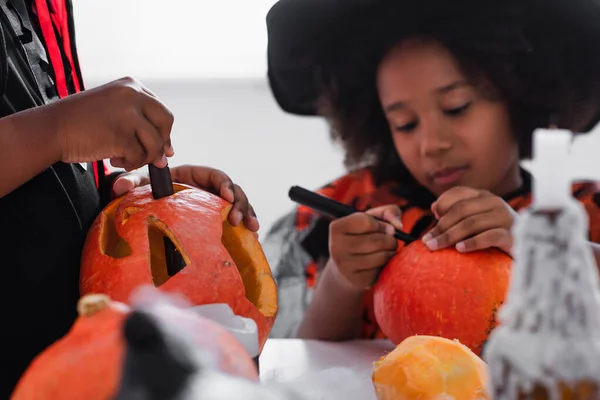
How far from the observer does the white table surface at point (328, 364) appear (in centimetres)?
55

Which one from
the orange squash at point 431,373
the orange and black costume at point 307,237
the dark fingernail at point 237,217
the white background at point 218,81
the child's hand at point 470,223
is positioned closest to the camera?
the orange squash at point 431,373

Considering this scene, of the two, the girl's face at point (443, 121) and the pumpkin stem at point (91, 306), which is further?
the girl's face at point (443, 121)

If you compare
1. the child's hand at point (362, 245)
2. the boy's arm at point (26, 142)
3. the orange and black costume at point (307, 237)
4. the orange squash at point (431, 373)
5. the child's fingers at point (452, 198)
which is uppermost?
the boy's arm at point (26, 142)

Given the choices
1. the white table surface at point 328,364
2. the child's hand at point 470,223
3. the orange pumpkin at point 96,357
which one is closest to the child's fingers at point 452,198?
the child's hand at point 470,223

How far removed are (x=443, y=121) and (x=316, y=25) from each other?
0.33 meters

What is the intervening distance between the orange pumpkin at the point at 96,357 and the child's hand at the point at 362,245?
505 mm

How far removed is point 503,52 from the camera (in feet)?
3.22

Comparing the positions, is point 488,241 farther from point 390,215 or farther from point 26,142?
point 26,142

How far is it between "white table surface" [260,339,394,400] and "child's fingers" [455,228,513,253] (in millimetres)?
157

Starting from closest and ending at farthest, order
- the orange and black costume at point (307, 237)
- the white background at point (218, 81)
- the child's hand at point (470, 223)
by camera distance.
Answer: the child's hand at point (470, 223) < the orange and black costume at point (307, 237) < the white background at point (218, 81)

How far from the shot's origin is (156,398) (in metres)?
0.21

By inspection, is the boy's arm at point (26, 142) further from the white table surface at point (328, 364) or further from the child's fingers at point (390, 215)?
the child's fingers at point (390, 215)

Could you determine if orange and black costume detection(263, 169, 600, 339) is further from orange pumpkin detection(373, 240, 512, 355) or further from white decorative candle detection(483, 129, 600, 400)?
white decorative candle detection(483, 129, 600, 400)

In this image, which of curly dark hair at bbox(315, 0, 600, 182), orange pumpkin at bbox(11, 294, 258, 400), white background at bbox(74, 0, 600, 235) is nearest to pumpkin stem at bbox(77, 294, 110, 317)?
orange pumpkin at bbox(11, 294, 258, 400)
